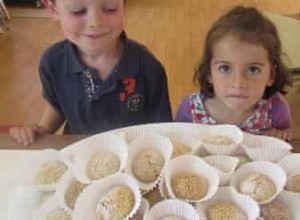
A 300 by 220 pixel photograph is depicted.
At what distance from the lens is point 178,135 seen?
2.60ft

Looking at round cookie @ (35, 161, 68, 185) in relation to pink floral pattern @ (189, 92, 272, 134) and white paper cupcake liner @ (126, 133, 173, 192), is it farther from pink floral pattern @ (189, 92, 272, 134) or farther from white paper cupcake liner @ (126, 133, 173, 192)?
pink floral pattern @ (189, 92, 272, 134)

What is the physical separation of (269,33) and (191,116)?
0.28 meters

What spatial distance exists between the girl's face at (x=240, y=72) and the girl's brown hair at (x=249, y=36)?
0.02m

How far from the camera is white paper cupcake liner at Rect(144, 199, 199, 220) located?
0.65 m

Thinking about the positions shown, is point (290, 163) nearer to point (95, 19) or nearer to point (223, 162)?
point (223, 162)

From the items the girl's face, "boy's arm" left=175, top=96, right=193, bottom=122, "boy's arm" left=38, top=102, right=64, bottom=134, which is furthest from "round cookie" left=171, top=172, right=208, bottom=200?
"boy's arm" left=38, top=102, right=64, bottom=134

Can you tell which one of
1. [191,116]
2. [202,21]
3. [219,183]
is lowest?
[202,21]

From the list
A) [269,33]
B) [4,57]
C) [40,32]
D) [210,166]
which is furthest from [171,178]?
[40,32]

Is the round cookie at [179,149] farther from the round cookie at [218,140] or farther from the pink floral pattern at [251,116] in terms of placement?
the pink floral pattern at [251,116]

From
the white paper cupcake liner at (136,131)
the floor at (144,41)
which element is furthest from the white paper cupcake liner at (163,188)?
the floor at (144,41)

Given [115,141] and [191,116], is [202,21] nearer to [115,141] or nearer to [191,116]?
[191,116]

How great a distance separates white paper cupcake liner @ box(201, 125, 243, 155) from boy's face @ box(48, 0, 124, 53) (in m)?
0.34

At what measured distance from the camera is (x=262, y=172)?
73 centimetres

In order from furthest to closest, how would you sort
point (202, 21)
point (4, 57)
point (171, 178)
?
point (202, 21)
point (4, 57)
point (171, 178)
